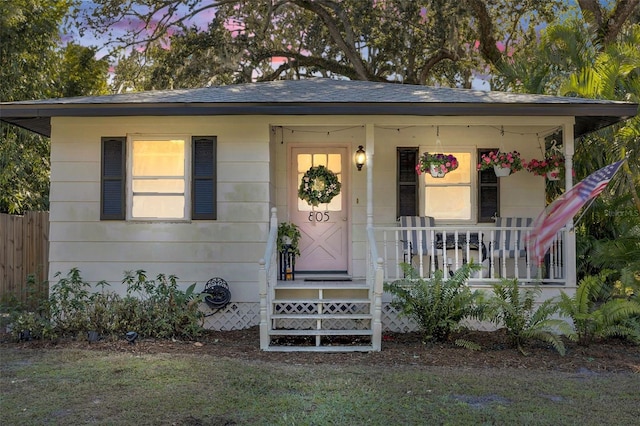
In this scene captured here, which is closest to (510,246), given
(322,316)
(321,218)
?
(321,218)

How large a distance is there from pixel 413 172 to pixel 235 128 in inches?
115

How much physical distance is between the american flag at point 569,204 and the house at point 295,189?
20.0 inches

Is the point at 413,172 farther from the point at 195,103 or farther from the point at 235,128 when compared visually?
the point at 195,103

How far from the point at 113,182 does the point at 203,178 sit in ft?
4.28

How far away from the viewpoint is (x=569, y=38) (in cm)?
1116

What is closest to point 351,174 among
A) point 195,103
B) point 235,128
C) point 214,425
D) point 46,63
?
point 235,128

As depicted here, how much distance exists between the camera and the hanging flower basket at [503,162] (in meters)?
9.42

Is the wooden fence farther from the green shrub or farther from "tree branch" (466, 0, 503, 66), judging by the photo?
"tree branch" (466, 0, 503, 66)

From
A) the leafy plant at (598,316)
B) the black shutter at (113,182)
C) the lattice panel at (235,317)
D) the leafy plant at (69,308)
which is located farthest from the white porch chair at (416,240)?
the leafy plant at (69,308)

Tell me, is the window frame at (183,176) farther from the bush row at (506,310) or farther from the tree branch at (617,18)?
the tree branch at (617,18)

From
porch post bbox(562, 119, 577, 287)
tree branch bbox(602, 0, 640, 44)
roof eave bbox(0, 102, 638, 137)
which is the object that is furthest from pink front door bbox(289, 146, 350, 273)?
tree branch bbox(602, 0, 640, 44)

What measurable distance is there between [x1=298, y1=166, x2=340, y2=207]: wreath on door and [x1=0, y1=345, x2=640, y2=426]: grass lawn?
129 inches

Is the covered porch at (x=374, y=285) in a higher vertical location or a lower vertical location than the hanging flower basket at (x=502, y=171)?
lower

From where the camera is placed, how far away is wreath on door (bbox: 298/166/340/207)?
9.73 metres
